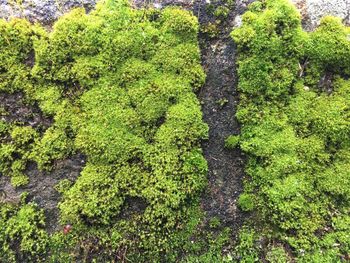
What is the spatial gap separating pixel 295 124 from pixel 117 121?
8.06 feet

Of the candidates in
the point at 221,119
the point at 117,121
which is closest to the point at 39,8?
the point at 117,121

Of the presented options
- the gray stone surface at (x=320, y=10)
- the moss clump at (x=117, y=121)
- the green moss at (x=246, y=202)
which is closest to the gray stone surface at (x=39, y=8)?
the moss clump at (x=117, y=121)

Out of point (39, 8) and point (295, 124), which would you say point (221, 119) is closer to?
point (295, 124)

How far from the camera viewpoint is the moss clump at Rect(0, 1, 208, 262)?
4387 mm

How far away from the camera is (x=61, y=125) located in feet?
15.3

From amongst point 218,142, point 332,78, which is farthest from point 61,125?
point 332,78

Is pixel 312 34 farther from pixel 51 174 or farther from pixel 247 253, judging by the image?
pixel 51 174

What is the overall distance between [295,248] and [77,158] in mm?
3079

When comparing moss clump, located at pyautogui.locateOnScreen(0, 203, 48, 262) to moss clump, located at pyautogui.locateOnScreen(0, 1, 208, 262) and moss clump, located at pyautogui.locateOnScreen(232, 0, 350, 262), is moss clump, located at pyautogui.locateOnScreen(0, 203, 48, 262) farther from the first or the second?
moss clump, located at pyautogui.locateOnScreen(232, 0, 350, 262)

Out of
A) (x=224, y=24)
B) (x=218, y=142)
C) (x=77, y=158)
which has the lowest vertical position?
(x=77, y=158)

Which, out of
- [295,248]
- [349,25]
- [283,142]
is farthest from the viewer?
[349,25]

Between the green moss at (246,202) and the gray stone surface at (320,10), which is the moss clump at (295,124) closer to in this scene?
the green moss at (246,202)

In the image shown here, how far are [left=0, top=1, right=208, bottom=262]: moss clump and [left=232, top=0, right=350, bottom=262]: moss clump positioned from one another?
77 centimetres

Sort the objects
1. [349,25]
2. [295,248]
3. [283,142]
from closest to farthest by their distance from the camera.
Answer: [295,248], [283,142], [349,25]
